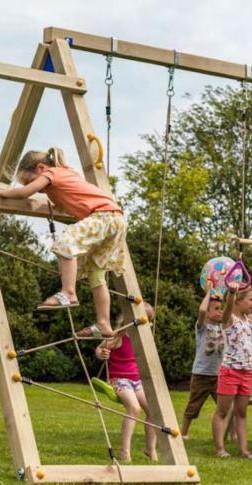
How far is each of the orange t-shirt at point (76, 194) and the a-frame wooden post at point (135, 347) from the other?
42 centimetres

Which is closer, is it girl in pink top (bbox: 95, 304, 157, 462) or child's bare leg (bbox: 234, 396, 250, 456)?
girl in pink top (bbox: 95, 304, 157, 462)

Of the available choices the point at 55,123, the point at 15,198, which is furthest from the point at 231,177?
the point at 15,198

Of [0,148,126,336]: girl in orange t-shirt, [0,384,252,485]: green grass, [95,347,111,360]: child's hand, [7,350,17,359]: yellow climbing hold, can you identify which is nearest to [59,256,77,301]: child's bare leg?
[0,148,126,336]: girl in orange t-shirt

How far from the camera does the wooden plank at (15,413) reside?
683 centimetres

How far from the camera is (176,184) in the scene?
33.1 m

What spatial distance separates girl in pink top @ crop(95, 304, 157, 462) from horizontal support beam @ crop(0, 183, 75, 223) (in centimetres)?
137

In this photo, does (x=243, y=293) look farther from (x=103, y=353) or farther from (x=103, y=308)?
(x=103, y=308)

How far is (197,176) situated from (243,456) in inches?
957

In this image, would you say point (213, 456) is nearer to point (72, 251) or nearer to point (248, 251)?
point (72, 251)

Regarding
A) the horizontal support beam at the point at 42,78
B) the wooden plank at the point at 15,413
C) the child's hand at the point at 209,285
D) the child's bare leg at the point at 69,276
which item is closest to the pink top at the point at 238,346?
the child's hand at the point at 209,285

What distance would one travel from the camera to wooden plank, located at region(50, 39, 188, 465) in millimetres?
7375

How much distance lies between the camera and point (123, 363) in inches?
357

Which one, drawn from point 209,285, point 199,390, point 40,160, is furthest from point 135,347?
point 199,390

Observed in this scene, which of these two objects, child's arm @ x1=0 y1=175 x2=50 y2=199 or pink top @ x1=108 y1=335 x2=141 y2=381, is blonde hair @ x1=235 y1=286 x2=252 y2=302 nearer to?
pink top @ x1=108 y1=335 x2=141 y2=381
